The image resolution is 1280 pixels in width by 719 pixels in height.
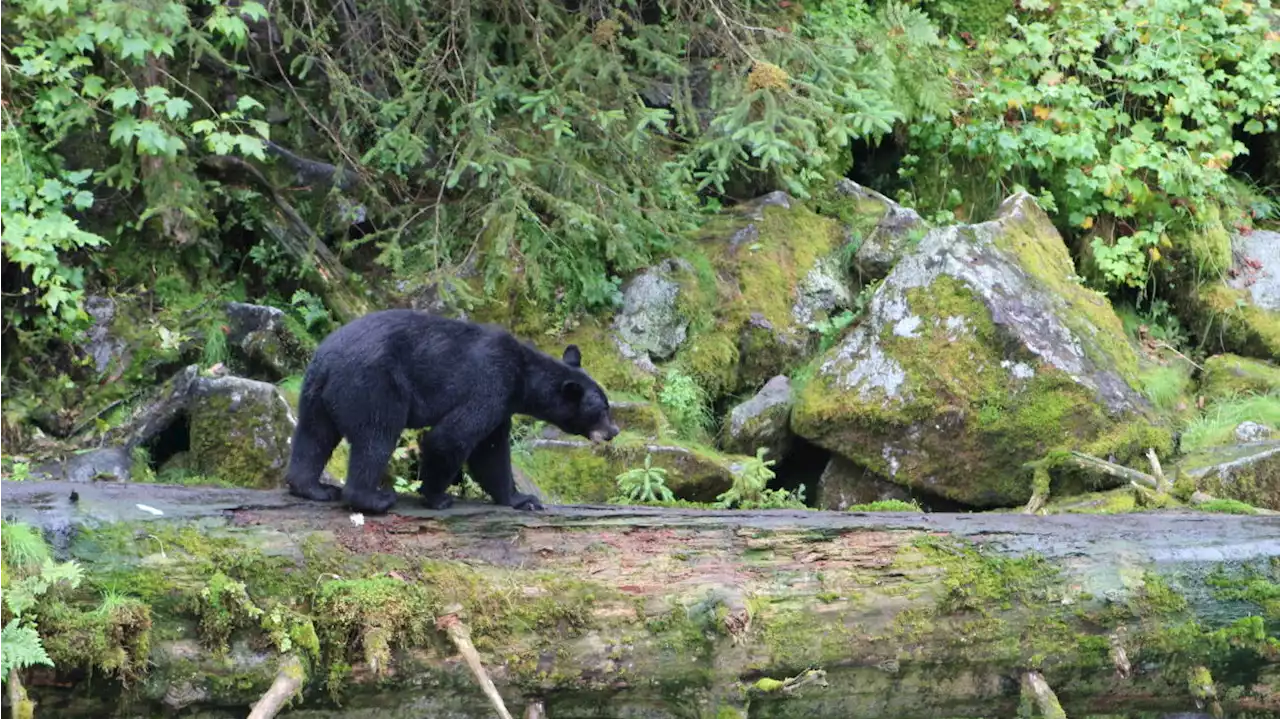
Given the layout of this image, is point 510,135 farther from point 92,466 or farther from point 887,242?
point 92,466

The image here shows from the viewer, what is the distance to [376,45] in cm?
1080

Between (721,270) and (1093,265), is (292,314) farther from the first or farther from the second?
(1093,265)

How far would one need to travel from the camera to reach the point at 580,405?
677 cm

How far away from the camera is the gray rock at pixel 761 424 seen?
32.8 ft

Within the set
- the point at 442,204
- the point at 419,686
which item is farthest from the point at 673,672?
the point at 442,204

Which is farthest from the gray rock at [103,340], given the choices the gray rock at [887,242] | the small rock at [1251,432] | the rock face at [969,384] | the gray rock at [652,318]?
the small rock at [1251,432]

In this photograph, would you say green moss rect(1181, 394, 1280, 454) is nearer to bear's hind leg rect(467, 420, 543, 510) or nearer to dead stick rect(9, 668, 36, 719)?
bear's hind leg rect(467, 420, 543, 510)

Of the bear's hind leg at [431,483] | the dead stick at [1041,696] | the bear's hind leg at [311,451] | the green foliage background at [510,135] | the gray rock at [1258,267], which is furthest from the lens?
the gray rock at [1258,267]

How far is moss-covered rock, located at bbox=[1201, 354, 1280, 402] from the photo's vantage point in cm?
1106

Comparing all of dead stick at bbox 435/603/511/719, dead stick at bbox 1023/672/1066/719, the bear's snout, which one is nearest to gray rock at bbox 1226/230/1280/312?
the bear's snout

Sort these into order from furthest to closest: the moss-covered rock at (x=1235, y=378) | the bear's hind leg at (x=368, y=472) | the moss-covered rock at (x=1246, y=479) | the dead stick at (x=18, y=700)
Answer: the moss-covered rock at (x=1235, y=378), the moss-covered rock at (x=1246, y=479), the bear's hind leg at (x=368, y=472), the dead stick at (x=18, y=700)

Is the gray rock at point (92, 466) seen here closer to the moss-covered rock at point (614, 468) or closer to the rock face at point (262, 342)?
the rock face at point (262, 342)

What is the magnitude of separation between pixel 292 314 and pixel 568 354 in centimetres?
453

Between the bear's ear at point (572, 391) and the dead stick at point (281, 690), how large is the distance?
252 centimetres
